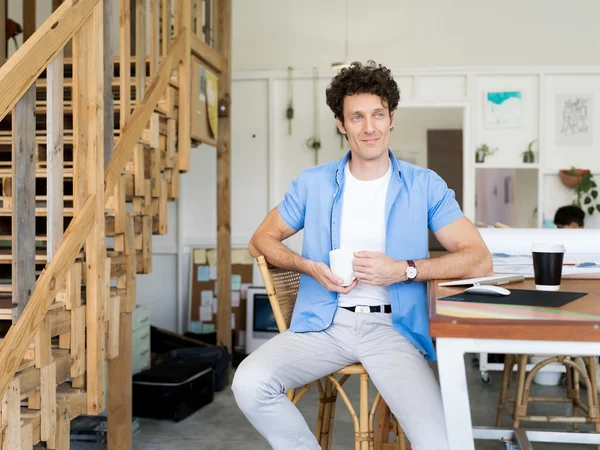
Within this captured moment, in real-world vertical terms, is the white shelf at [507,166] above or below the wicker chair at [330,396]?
above

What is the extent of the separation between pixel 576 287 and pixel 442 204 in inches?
22.8

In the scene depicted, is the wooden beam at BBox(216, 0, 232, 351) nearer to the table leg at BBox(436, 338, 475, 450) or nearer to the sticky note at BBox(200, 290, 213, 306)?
the sticky note at BBox(200, 290, 213, 306)

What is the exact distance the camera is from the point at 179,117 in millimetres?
3895

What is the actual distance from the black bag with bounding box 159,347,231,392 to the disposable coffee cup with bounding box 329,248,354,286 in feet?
8.56

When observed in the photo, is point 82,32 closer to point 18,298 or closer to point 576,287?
point 18,298

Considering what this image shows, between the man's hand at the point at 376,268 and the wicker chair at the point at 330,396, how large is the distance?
11.1 inches

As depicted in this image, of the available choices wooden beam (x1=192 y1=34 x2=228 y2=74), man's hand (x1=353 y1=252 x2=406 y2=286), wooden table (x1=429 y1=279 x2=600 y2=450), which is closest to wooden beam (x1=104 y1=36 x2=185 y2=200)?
wooden beam (x1=192 y1=34 x2=228 y2=74)

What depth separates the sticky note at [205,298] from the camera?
616 cm

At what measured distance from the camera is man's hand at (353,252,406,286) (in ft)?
6.56

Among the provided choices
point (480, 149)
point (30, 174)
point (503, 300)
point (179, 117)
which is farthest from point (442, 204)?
point (480, 149)

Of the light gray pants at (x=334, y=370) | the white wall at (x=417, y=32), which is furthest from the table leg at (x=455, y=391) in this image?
the white wall at (x=417, y=32)

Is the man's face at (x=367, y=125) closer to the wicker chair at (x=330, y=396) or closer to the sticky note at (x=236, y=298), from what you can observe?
the wicker chair at (x=330, y=396)

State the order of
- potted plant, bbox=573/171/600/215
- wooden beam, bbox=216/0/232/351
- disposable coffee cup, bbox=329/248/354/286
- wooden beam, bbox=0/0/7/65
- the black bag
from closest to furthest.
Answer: disposable coffee cup, bbox=329/248/354/286, the black bag, wooden beam, bbox=0/0/7/65, wooden beam, bbox=216/0/232/351, potted plant, bbox=573/171/600/215

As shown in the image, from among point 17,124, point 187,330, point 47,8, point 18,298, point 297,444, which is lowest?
point 187,330
